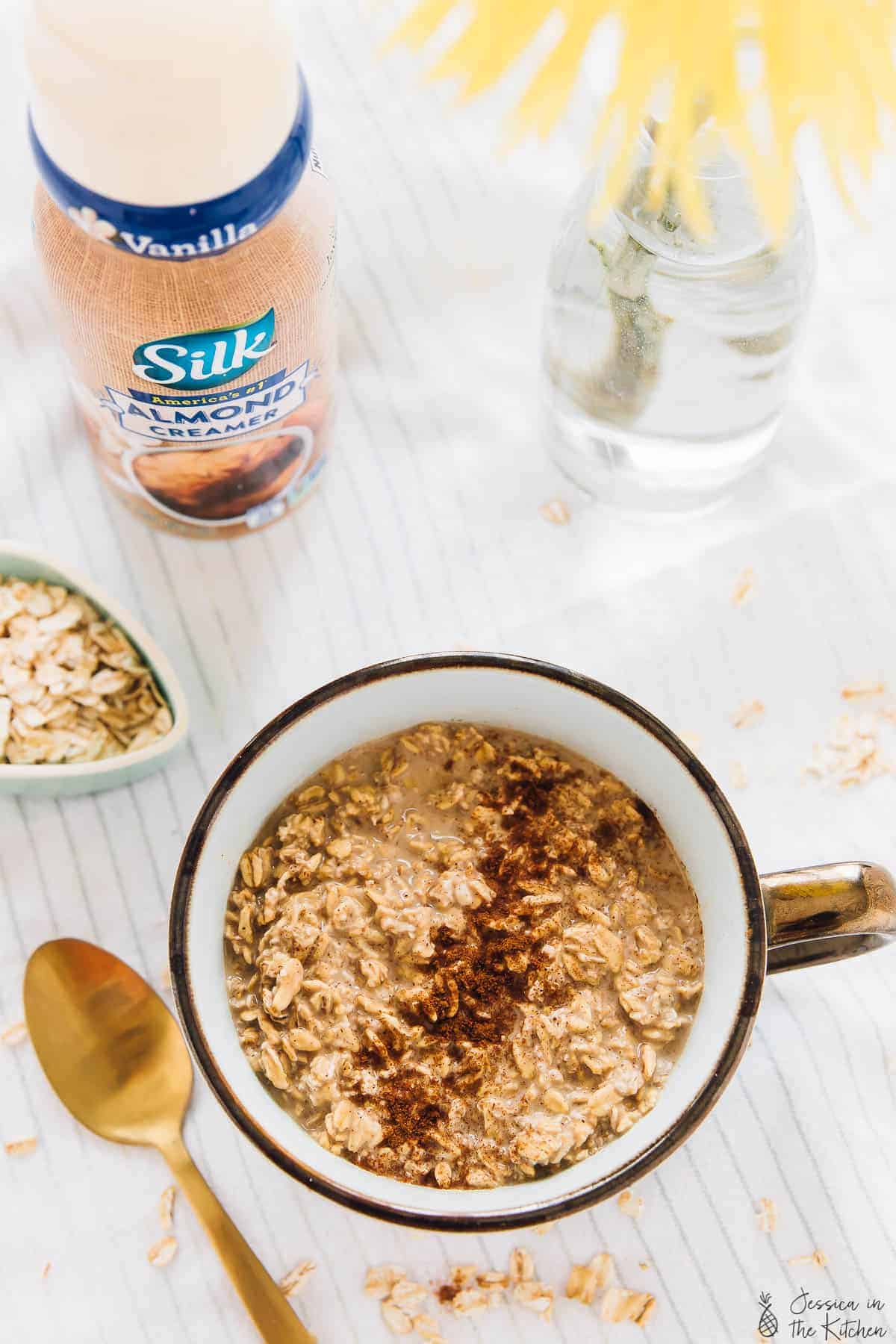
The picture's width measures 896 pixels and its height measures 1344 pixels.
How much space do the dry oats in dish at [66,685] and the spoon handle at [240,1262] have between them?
29 centimetres

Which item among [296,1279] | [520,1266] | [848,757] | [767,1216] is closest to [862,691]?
[848,757]

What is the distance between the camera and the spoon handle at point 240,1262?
2.97 ft

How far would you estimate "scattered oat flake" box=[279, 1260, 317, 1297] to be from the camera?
0.93m

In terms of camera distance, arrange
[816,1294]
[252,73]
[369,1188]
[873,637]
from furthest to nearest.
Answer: [873,637]
[816,1294]
[369,1188]
[252,73]

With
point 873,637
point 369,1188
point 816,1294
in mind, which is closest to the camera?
point 369,1188

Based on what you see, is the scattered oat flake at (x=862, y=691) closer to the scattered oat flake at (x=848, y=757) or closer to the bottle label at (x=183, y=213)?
the scattered oat flake at (x=848, y=757)

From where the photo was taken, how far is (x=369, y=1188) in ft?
2.55

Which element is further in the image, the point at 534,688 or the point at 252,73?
the point at 534,688

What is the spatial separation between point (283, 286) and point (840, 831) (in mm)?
583

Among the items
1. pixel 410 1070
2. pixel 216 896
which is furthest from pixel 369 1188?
pixel 216 896

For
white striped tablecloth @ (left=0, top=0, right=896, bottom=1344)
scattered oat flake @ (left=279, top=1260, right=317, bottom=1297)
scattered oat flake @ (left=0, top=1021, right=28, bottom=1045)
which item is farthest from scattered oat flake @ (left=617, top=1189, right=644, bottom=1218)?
scattered oat flake @ (left=0, top=1021, right=28, bottom=1045)

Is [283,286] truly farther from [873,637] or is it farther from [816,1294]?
[816,1294]

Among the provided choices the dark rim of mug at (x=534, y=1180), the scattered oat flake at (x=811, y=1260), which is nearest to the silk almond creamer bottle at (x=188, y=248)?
the dark rim of mug at (x=534, y=1180)

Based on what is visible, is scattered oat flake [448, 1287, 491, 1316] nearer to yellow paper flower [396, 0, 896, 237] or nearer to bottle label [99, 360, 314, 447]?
bottle label [99, 360, 314, 447]
